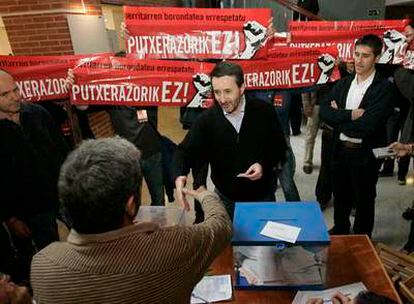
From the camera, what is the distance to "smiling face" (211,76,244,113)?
6.34 feet

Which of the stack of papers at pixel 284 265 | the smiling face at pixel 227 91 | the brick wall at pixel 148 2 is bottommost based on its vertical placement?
the stack of papers at pixel 284 265

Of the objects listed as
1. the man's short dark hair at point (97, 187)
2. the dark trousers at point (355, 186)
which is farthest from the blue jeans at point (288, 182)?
the man's short dark hair at point (97, 187)

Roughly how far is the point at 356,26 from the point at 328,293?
9.21 feet

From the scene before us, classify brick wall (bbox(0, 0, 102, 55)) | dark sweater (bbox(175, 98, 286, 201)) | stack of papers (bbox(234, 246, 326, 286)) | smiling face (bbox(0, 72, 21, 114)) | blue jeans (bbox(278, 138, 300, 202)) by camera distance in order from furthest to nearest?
brick wall (bbox(0, 0, 102, 55)) → blue jeans (bbox(278, 138, 300, 202)) → smiling face (bbox(0, 72, 21, 114)) → dark sweater (bbox(175, 98, 286, 201)) → stack of papers (bbox(234, 246, 326, 286))

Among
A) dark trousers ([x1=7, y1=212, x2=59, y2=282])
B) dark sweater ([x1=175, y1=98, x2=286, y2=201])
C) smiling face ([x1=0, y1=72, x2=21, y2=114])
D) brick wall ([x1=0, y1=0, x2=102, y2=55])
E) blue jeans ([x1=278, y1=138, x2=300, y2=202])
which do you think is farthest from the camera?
brick wall ([x1=0, y1=0, x2=102, y2=55])

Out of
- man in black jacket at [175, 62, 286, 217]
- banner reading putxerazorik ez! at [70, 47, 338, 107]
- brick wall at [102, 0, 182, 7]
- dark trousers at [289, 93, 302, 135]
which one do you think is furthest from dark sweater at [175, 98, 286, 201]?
brick wall at [102, 0, 182, 7]

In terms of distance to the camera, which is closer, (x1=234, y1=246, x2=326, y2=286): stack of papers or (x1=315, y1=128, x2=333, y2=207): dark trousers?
(x1=234, y1=246, x2=326, y2=286): stack of papers

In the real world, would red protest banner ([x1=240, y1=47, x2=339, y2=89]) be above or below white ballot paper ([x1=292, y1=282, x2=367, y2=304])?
above

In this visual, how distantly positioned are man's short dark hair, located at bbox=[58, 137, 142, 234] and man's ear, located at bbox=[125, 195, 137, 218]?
13 mm

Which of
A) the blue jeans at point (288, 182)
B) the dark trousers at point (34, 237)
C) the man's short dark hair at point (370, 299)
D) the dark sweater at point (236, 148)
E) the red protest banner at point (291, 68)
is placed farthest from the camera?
the blue jeans at point (288, 182)

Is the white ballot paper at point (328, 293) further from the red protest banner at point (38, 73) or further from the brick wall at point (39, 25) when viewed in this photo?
the brick wall at point (39, 25)

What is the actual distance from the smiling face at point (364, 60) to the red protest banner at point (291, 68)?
65 centimetres

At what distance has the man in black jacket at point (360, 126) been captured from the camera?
2.40 m

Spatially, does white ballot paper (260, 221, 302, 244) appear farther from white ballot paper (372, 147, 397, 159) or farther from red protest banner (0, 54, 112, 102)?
red protest banner (0, 54, 112, 102)
